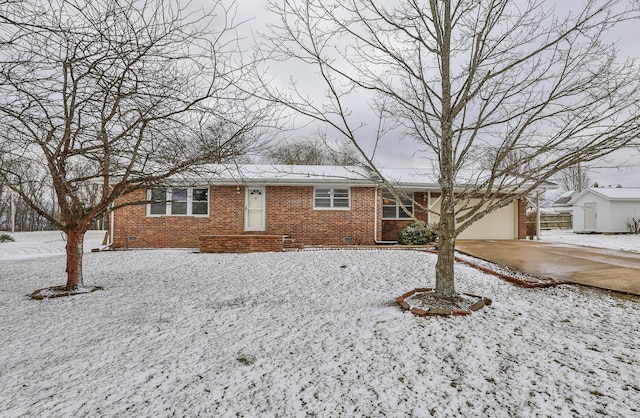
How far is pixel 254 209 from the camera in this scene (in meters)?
12.2

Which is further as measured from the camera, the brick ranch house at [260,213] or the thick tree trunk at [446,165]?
the brick ranch house at [260,213]

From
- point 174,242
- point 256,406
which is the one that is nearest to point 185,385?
point 256,406

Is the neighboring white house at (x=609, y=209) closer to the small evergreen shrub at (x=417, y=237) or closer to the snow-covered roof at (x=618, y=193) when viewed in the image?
the snow-covered roof at (x=618, y=193)

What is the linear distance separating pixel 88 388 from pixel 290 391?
1641 mm

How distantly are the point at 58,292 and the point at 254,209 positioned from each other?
7050mm

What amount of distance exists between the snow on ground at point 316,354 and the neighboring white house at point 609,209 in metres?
19.9

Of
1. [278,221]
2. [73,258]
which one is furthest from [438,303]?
[278,221]

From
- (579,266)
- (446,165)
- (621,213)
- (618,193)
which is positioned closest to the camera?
(446,165)

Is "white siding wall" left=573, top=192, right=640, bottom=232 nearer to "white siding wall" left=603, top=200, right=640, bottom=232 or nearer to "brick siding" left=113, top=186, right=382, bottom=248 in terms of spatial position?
"white siding wall" left=603, top=200, right=640, bottom=232

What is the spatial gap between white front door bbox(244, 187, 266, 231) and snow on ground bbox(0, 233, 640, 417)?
21.4 ft

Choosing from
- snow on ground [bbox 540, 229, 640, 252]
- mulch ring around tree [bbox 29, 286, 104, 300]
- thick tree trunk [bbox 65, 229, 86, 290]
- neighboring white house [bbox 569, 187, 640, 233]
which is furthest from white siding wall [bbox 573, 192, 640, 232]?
thick tree trunk [bbox 65, 229, 86, 290]

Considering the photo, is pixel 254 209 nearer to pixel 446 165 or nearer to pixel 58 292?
pixel 58 292

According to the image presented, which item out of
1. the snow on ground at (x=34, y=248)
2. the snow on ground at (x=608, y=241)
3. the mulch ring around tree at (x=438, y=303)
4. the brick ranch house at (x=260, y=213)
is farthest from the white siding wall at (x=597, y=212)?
the snow on ground at (x=34, y=248)

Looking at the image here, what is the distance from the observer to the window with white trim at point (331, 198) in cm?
1228
